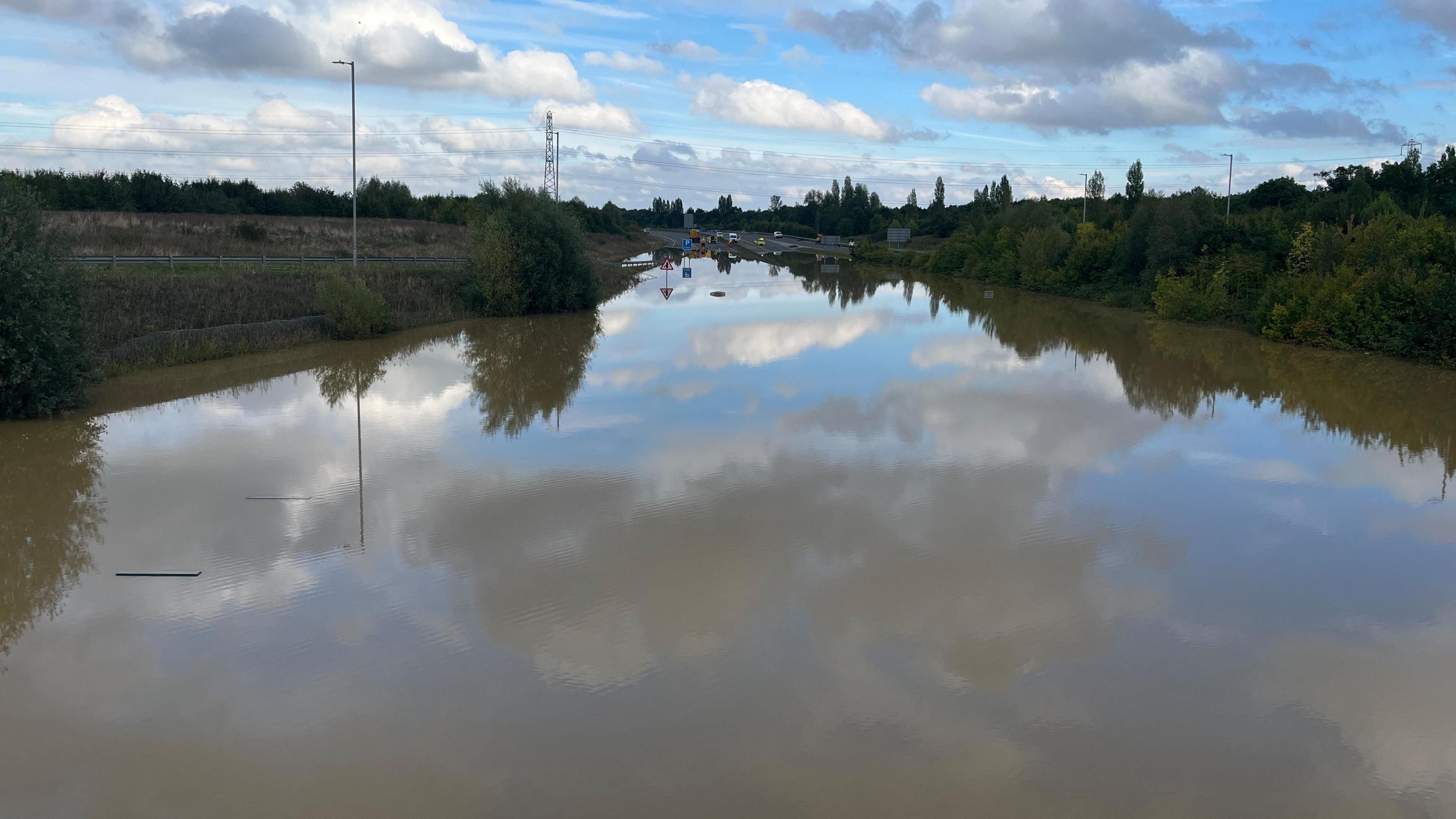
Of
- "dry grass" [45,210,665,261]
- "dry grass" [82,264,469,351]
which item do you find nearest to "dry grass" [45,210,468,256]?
"dry grass" [45,210,665,261]

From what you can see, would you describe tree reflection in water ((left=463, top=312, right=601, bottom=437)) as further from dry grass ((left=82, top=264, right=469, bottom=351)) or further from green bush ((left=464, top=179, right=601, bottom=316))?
dry grass ((left=82, top=264, right=469, bottom=351))

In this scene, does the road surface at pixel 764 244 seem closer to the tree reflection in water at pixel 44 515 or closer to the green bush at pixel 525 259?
the green bush at pixel 525 259

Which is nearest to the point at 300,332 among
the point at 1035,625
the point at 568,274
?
the point at 568,274

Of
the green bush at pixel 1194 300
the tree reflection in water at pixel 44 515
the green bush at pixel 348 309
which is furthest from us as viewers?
the green bush at pixel 1194 300

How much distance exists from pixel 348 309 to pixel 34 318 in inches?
417

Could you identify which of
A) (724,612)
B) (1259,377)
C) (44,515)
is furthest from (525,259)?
(724,612)

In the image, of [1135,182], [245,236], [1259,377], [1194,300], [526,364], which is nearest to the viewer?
[1259,377]


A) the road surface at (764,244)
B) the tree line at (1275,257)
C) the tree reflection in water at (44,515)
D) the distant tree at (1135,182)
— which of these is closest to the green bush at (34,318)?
the tree reflection in water at (44,515)

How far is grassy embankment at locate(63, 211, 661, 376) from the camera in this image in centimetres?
1934

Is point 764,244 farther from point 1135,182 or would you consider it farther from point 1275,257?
point 1275,257

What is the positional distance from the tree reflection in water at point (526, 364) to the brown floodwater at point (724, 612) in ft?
1.38

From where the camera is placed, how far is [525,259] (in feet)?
101

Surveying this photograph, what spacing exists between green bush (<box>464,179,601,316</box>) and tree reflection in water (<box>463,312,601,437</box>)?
0.86 meters

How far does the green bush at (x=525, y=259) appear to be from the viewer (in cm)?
3055
